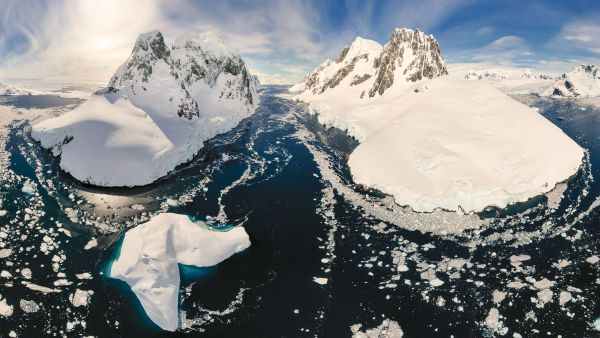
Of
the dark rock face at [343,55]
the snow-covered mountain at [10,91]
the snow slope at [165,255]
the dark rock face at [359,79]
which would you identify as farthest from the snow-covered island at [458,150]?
the snow-covered mountain at [10,91]

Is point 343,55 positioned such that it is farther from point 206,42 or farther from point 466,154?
point 466,154

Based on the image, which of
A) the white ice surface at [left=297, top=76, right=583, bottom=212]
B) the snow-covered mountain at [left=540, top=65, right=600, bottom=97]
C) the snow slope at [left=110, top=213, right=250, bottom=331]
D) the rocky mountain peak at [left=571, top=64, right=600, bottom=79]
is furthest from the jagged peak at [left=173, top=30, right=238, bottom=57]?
the rocky mountain peak at [left=571, top=64, right=600, bottom=79]

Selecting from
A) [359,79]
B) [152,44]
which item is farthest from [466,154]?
[359,79]

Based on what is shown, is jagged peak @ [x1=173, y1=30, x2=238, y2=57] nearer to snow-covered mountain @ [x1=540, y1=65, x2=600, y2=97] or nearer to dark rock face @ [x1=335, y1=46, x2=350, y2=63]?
dark rock face @ [x1=335, y1=46, x2=350, y2=63]

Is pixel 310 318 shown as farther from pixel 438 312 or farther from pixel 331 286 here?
pixel 438 312

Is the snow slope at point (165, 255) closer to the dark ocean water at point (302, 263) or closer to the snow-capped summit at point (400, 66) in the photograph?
the dark ocean water at point (302, 263)

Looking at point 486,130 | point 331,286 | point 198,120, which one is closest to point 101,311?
point 331,286
